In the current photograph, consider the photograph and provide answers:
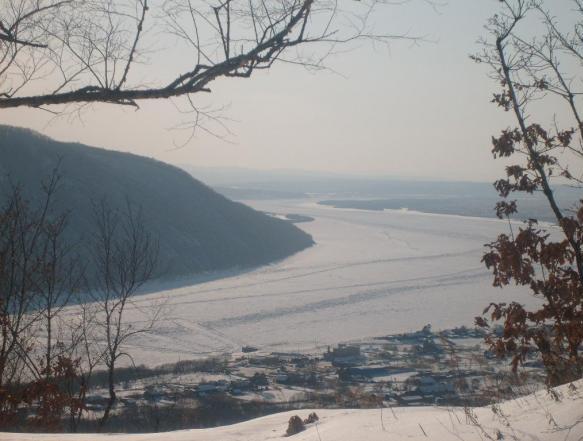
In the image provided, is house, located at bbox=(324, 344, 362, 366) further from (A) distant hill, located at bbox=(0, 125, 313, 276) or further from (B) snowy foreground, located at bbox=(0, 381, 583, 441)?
(A) distant hill, located at bbox=(0, 125, 313, 276)

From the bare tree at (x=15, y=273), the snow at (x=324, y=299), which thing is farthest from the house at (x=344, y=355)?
the bare tree at (x=15, y=273)

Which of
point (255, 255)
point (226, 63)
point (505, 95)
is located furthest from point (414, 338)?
point (255, 255)

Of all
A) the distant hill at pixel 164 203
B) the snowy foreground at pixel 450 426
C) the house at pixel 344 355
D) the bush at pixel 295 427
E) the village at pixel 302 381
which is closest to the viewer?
the snowy foreground at pixel 450 426

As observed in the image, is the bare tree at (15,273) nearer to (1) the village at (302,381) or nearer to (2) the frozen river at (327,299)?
(1) the village at (302,381)

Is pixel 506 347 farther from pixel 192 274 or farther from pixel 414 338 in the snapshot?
pixel 192 274

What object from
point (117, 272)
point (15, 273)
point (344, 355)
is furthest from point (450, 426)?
point (344, 355)

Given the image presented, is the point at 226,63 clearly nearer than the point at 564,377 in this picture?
Yes
